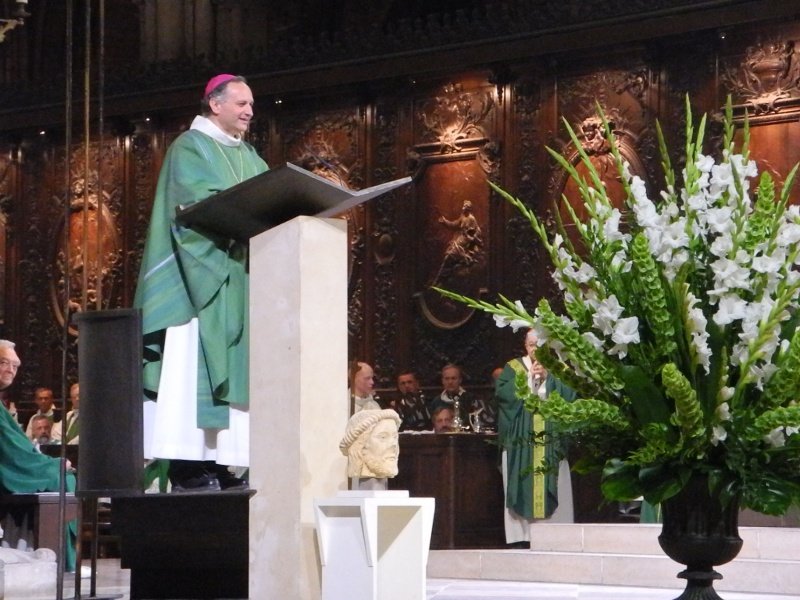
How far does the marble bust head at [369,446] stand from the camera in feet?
16.1

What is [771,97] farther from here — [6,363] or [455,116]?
[6,363]

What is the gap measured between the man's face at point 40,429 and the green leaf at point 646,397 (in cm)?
1164

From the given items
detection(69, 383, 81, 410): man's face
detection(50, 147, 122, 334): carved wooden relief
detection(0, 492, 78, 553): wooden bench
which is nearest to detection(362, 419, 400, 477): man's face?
detection(0, 492, 78, 553): wooden bench

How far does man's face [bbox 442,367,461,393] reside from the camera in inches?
512

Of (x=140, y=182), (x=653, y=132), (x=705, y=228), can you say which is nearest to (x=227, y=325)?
(x=705, y=228)

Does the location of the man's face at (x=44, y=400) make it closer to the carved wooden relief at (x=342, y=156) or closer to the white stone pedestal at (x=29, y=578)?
the carved wooden relief at (x=342, y=156)

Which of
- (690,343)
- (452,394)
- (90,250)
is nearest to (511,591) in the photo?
(690,343)

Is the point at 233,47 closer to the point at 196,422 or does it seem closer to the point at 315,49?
the point at 315,49

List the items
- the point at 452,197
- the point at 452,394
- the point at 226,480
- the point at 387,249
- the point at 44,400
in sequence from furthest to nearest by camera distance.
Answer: the point at 44,400
the point at 387,249
the point at 452,197
the point at 452,394
the point at 226,480

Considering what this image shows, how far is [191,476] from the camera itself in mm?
5215

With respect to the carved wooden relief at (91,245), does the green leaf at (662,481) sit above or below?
below

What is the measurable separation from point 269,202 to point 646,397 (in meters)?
2.18

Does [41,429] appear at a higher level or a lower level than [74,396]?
lower

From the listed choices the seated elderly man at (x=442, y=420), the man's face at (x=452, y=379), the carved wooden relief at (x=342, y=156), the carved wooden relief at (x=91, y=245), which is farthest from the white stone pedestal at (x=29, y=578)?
the carved wooden relief at (x=91, y=245)
